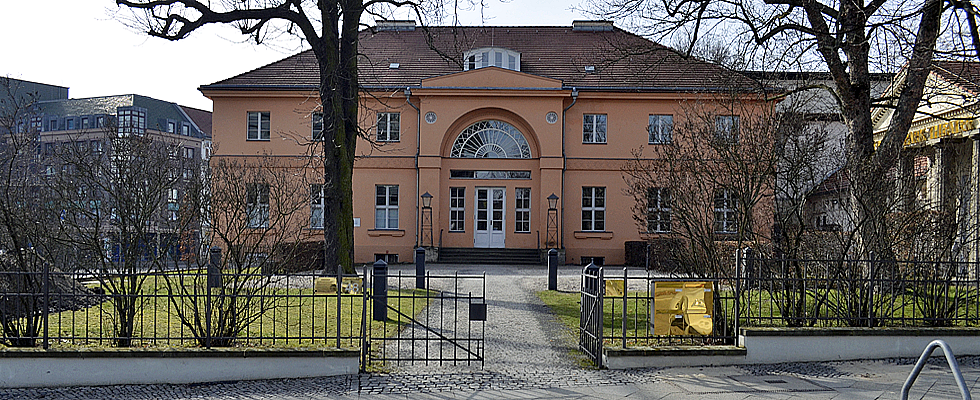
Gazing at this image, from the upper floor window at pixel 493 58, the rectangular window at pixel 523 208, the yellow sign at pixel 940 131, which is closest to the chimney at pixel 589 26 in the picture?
the upper floor window at pixel 493 58

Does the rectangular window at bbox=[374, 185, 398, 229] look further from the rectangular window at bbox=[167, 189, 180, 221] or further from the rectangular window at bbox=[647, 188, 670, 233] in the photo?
the rectangular window at bbox=[167, 189, 180, 221]

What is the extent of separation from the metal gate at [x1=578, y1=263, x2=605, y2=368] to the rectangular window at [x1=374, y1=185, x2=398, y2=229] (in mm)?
20959

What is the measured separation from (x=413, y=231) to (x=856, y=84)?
18502 millimetres

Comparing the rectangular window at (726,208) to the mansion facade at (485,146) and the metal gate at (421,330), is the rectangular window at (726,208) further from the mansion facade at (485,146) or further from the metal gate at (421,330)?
the mansion facade at (485,146)

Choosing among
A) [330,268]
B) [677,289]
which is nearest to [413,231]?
[330,268]

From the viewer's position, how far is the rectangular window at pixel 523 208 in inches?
1204

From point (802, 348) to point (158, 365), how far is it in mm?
7102

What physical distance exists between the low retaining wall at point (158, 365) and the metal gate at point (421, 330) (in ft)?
2.15

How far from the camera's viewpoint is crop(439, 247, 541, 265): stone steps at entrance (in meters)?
29.4

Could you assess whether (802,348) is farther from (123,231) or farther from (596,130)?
(596,130)

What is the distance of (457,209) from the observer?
3067cm

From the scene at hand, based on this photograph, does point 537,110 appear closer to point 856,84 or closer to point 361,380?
point 856,84

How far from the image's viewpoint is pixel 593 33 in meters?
35.2

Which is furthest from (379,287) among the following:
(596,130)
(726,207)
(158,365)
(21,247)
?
(596,130)
